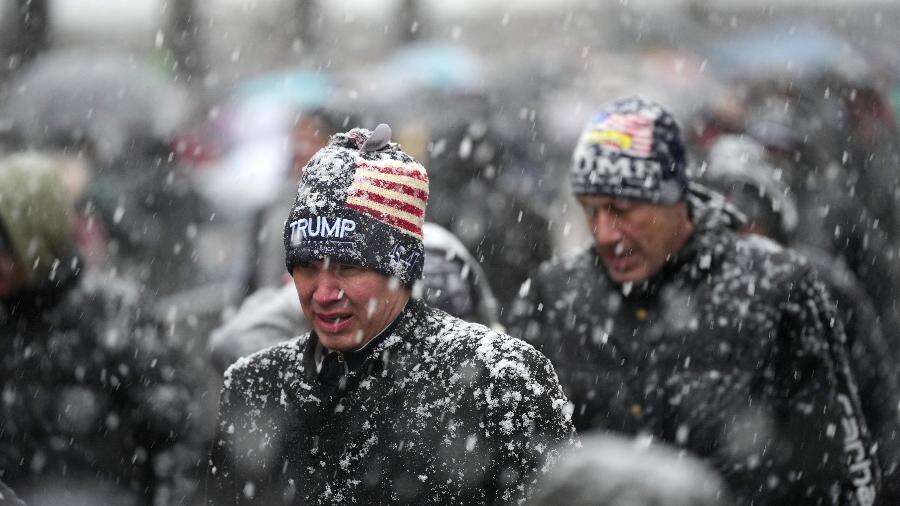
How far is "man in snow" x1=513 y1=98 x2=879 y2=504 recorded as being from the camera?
4133 millimetres

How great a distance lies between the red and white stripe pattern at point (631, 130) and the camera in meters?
4.50

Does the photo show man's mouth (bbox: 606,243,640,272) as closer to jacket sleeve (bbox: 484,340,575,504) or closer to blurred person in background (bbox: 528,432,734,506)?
jacket sleeve (bbox: 484,340,575,504)

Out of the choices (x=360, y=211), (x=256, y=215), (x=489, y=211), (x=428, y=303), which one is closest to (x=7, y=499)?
(x=360, y=211)

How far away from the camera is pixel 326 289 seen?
3242 mm

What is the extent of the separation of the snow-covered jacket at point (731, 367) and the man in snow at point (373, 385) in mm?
1180

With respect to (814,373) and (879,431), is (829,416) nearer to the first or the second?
(814,373)

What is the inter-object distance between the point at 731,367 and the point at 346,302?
1.56m

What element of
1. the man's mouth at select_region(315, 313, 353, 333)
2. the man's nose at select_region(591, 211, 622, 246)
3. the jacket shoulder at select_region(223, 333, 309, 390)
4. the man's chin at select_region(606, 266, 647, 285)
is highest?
the man's mouth at select_region(315, 313, 353, 333)

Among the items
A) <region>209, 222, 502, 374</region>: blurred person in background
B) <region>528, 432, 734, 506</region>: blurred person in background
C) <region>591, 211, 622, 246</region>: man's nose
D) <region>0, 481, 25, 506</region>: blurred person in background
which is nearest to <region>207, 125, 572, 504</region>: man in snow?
<region>0, 481, 25, 506</region>: blurred person in background

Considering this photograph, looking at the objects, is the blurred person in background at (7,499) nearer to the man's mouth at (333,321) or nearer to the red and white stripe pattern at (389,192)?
the man's mouth at (333,321)

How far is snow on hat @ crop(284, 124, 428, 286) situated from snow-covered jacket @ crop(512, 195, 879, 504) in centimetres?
123

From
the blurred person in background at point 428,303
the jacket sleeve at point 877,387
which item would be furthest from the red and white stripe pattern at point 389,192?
the jacket sleeve at point 877,387

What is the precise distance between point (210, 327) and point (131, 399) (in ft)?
8.91

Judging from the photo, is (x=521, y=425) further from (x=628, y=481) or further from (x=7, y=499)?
Answer: (x=628, y=481)
